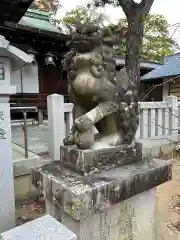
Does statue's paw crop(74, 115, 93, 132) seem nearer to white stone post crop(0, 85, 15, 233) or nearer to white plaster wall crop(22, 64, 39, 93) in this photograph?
white stone post crop(0, 85, 15, 233)

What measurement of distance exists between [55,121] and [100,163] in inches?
74.1

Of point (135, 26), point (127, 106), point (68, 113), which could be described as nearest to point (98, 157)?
point (127, 106)

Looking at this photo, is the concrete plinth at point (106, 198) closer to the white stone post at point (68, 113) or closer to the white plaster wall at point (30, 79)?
the white stone post at point (68, 113)

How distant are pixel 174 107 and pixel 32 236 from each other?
4263 millimetres

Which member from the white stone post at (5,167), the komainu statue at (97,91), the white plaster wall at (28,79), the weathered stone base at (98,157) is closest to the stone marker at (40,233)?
the weathered stone base at (98,157)

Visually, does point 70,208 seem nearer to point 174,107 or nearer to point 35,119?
point 174,107

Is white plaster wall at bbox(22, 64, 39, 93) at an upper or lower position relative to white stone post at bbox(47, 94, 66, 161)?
upper

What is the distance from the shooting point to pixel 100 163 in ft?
4.69

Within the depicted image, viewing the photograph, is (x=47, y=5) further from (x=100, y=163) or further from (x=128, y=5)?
(x=100, y=163)

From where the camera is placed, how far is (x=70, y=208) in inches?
48.0

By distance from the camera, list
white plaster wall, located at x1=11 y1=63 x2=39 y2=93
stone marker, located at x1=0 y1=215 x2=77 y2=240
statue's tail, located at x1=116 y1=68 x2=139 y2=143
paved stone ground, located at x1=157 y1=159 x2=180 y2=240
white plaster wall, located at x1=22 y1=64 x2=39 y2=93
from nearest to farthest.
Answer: stone marker, located at x1=0 y1=215 x2=77 y2=240 → statue's tail, located at x1=116 y1=68 x2=139 y2=143 → paved stone ground, located at x1=157 y1=159 x2=180 y2=240 → white plaster wall, located at x1=11 y1=63 x2=39 y2=93 → white plaster wall, located at x1=22 y1=64 x2=39 y2=93

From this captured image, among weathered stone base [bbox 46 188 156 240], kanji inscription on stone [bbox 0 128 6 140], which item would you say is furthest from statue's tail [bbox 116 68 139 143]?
kanji inscription on stone [bbox 0 128 6 140]

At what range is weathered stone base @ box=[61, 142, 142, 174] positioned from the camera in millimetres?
1380

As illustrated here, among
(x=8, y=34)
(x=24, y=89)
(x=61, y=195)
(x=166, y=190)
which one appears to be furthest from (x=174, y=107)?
(x=24, y=89)
